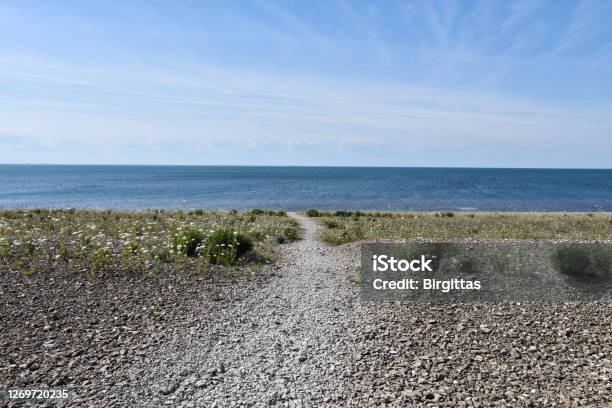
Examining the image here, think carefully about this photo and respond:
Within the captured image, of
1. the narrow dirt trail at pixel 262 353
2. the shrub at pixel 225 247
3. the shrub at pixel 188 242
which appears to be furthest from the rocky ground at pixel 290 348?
the shrub at pixel 188 242

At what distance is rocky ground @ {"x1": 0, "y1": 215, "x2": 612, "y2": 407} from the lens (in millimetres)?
6535

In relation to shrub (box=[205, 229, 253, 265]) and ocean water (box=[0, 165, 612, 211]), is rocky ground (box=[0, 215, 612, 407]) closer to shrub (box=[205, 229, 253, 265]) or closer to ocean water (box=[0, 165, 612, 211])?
shrub (box=[205, 229, 253, 265])

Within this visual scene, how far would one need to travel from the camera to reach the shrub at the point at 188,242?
14.7 metres

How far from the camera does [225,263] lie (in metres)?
13.9

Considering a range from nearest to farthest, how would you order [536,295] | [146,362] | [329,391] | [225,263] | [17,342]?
[329,391], [146,362], [17,342], [536,295], [225,263]

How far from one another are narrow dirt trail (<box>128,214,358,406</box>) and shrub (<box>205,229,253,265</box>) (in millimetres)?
2423

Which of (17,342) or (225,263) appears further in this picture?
(225,263)

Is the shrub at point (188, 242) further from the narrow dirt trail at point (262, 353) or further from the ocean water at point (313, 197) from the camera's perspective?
the ocean water at point (313, 197)

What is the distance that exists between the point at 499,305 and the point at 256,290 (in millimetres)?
5793

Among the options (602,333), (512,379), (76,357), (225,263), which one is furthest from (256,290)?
(602,333)

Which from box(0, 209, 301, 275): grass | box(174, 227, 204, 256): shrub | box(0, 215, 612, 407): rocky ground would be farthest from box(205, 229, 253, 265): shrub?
box(0, 215, 612, 407): rocky ground

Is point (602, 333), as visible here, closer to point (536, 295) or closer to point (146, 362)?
point (536, 295)

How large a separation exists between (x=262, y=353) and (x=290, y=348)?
0.51 meters

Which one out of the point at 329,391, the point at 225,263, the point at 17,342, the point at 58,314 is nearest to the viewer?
the point at 329,391
